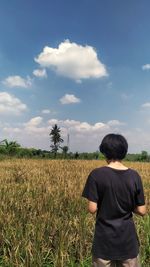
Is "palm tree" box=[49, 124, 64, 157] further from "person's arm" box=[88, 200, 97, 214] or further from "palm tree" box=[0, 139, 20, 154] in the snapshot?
"person's arm" box=[88, 200, 97, 214]

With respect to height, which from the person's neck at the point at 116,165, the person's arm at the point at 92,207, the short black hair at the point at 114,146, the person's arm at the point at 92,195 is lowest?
the person's arm at the point at 92,207

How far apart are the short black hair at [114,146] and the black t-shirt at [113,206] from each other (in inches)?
4.6

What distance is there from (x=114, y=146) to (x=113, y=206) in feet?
1.39

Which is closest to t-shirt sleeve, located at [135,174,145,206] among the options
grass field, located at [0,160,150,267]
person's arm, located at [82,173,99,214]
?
person's arm, located at [82,173,99,214]

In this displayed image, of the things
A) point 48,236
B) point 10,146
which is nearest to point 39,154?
point 10,146

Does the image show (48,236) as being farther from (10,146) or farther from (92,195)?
(10,146)

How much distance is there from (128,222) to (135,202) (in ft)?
0.50

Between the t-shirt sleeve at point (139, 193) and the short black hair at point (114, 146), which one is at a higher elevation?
the short black hair at point (114, 146)

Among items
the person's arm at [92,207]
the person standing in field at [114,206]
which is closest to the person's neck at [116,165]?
the person standing in field at [114,206]

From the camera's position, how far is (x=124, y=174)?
2.78 meters

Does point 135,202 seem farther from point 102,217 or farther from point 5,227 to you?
point 5,227

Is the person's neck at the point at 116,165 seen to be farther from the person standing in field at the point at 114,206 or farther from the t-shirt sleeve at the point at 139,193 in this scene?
the t-shirt sleeve at the point at 139,193

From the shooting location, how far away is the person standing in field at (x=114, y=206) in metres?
2.77

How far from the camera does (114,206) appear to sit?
2.78 m
